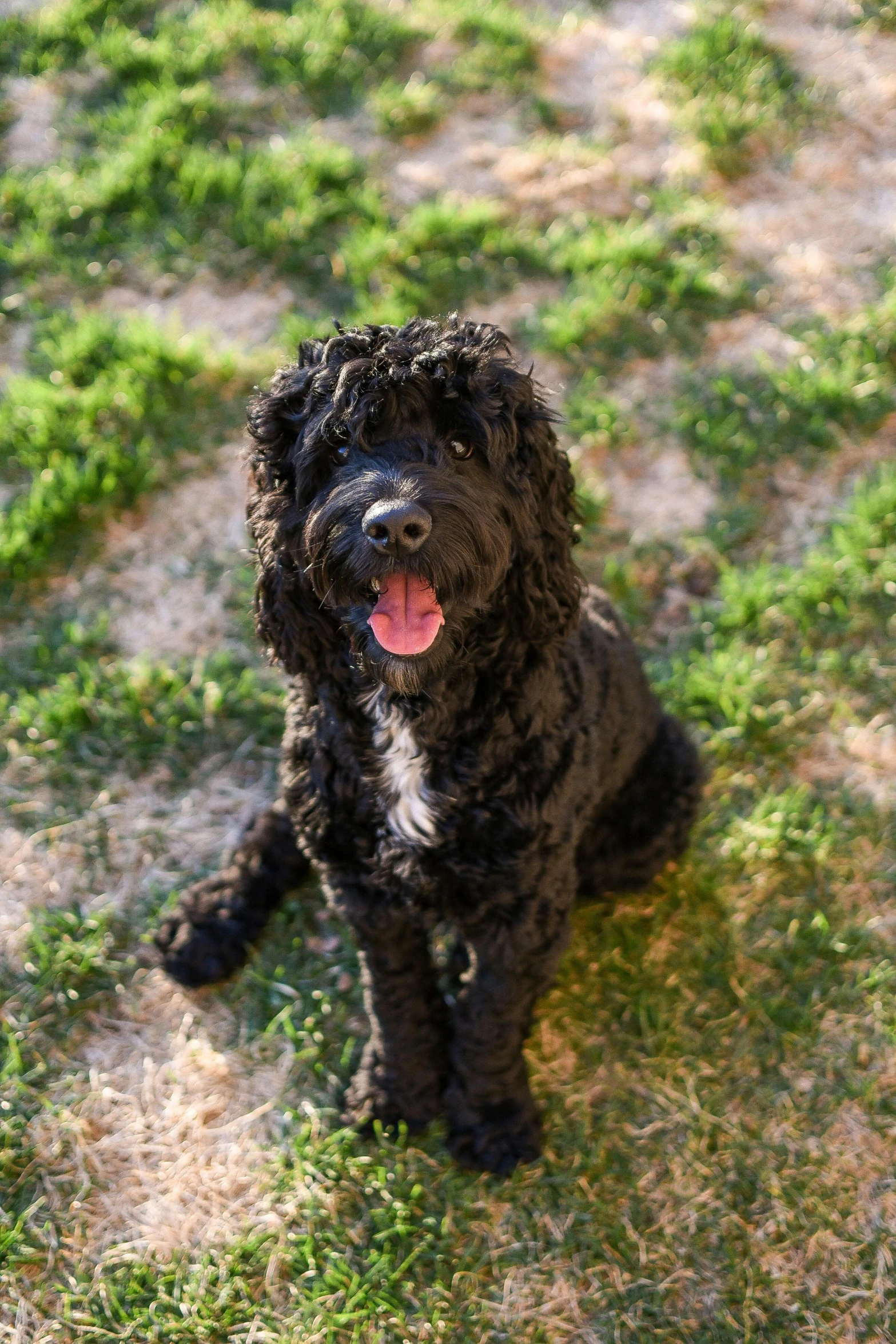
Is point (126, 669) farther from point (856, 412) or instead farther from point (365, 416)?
point (856, 412)

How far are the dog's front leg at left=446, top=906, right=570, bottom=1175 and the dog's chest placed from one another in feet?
1.29

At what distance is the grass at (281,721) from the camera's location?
293 centimetres

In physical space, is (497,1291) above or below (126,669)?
below

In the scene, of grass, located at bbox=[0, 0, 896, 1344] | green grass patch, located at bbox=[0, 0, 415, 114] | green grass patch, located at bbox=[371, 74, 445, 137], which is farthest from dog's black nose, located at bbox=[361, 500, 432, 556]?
green grass patch, located at bbox=[0, 0, 415, 114]

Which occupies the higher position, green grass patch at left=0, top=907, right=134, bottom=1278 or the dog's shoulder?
the dog's shoulder

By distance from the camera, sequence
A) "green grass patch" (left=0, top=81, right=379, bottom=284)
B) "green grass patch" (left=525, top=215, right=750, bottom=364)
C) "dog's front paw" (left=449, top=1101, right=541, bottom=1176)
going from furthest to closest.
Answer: "green grass patch" (left=0, top=81, right=379, bottom=284) → "green grass patch" (left=525, top=215, right=750, bottom=364) → "dog's front paw" (left=449, top=1101, right=541, bottom=1176)

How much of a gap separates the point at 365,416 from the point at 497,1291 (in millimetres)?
2465

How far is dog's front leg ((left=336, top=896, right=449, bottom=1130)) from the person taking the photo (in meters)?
2.87

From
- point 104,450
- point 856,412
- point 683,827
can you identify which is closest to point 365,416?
point 683,827

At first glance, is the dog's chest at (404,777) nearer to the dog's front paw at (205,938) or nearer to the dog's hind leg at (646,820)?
the dog's hind leg at (646,820)

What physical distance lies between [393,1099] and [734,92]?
19.0 ft

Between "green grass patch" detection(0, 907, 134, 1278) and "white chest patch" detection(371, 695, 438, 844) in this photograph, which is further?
"green grass patch" detection(0, 907, 134, 1278)

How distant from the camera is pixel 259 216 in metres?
5.45

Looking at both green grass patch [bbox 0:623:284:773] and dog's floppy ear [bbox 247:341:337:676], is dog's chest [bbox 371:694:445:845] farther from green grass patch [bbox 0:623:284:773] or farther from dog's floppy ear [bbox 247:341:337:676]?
green grass patch [bbox 0:623:284:773]
